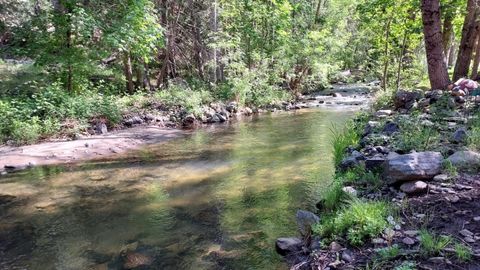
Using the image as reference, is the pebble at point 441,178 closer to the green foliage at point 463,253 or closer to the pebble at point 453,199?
A: the pebble at point 453,199

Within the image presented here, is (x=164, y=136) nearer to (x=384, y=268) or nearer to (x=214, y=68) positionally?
(x=214, y=68)

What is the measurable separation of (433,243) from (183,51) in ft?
67.1

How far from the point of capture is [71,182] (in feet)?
27.5

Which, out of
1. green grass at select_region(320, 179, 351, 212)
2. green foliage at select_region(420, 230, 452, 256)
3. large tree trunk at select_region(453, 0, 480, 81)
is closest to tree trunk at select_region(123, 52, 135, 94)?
large tree trunk at select_region(453, 0, 480, 81)

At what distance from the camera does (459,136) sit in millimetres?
5668

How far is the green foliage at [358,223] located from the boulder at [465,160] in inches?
47.8

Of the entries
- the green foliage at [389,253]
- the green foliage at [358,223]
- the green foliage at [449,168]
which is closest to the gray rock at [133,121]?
the green foliage at [358,223]

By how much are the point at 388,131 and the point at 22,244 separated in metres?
6.01

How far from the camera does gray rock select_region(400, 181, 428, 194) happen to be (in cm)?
450

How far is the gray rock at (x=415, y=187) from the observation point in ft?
14.8

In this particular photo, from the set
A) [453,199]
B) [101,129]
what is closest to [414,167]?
[453,199]

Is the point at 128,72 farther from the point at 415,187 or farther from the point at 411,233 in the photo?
the point at 411,233

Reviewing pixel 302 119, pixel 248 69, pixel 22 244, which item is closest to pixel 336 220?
pixel 22 244

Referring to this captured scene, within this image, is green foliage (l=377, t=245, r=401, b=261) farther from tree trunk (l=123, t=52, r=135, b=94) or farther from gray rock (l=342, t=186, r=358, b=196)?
tree trunk (l=123, t=52, r=135, b=94)
